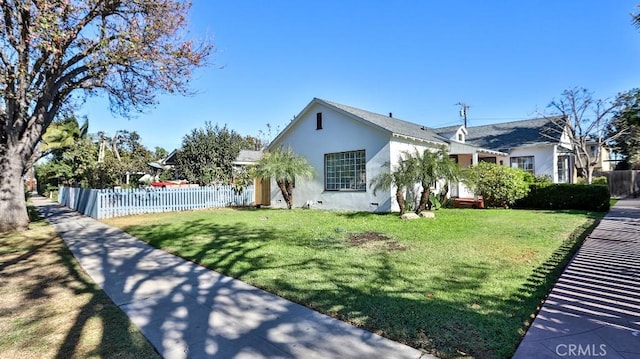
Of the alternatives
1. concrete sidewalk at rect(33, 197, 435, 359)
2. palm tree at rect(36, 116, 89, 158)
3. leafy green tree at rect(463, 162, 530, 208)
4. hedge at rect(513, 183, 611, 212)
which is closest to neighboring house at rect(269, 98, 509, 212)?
leafy green tree at rect(463, 162, 530, 208)

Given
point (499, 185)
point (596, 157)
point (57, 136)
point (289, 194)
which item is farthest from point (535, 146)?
point (57, 136)

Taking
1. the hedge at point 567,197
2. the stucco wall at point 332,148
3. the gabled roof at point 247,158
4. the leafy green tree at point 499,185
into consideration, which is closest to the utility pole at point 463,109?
the gabled roof at point 247,158

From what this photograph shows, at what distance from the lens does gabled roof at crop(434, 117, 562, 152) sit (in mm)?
20141

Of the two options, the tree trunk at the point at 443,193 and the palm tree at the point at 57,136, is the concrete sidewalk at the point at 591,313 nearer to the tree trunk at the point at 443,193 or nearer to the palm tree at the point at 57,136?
the tree trunk at the point at 443,193

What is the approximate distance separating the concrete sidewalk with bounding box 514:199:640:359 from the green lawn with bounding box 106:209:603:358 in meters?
0.18

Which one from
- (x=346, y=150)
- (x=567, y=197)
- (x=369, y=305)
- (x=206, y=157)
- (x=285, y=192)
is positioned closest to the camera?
(x=369, y=305)

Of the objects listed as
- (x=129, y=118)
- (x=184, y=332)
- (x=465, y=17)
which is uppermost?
(x=465, y=17)

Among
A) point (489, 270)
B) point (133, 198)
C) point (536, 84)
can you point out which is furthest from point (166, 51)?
point (536, 84)

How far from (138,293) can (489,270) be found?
5.13 metres

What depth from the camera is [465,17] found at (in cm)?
1355

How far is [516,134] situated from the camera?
21641 mm

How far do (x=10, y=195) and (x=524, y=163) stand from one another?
937 inches

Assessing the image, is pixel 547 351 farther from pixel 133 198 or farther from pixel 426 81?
pixel 426 81

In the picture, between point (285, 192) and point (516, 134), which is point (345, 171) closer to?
point (285, 192)
